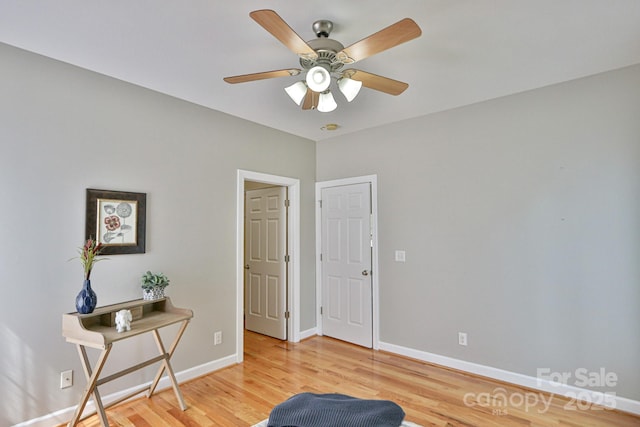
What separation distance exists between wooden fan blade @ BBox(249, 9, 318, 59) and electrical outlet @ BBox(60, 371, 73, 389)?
2710mm

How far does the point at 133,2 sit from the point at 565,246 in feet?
11.6

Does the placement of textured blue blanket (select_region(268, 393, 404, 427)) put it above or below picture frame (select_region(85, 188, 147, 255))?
below

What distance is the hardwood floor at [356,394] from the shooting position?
8.25ft

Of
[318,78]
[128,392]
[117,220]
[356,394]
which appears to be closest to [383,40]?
[318,78]

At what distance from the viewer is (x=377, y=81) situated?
7.21 ft

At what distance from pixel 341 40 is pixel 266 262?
3.06m

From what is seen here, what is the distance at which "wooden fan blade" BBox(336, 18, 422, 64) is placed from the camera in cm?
157

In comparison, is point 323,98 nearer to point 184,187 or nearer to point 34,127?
point 184,187

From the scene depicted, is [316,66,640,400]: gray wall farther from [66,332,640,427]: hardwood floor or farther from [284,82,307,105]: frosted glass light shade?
[284,82,307,105]: frosted glass light shade

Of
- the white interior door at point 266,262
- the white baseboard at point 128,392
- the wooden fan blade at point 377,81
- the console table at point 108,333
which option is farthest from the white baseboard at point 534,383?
the wooden fan blade at point 377,81

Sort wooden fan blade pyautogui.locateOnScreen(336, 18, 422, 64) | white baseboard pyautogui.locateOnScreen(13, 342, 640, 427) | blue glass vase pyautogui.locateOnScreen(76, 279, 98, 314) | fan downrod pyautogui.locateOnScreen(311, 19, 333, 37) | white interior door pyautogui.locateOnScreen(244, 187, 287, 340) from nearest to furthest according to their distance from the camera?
wooden fan blade pyautogui.locateOnScreen(336, 18, 422, 64)
fan downrod pyautogui.locateOnScreen(311, 19, 333, 37)
blue glass vase pyautogui.locateOnScreen(76, 279, 98, 314)
white baseboard pyautogui.locateOnScreen(13, 342, 640, 427)
white interior door pyautogui.locateOnScreen(244, 187, 287, 340)

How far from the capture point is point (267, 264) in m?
4.56

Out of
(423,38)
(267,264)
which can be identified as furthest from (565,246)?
(267,264)

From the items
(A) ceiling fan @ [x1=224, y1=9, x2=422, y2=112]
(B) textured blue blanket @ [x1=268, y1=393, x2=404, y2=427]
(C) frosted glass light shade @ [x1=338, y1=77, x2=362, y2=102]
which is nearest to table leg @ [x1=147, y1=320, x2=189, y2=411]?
(B) textured blue blanket @ [x1=268, y1=393, x2=404, y2=427]
